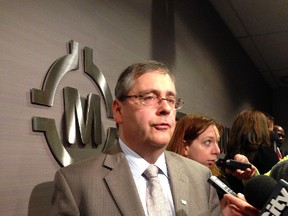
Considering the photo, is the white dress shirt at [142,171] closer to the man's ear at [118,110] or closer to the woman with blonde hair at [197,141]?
the man's ear at [118,110]

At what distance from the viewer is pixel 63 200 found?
118cm

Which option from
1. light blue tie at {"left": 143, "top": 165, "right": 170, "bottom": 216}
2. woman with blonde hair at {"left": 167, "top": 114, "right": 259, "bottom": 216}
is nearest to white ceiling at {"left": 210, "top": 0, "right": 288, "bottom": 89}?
woman with blonde hair at {"left": 167, "top": 114, "right": 259, "bottom": 216}

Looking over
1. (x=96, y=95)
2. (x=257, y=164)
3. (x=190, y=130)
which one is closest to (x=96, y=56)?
(x=96, y=95)

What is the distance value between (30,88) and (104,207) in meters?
0.56

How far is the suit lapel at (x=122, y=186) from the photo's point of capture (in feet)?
3.90

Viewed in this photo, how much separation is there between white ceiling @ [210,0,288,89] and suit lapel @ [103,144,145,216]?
2.69 metres

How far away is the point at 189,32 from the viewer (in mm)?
3102

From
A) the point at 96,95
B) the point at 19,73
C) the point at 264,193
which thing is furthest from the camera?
the point at 96,95

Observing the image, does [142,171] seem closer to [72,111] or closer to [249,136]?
[72,111]

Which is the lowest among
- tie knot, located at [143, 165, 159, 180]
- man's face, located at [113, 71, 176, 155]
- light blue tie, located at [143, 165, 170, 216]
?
light blue tie, located at [143, 165, 170, 216]

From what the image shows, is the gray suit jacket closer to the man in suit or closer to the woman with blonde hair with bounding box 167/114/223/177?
the man in suit

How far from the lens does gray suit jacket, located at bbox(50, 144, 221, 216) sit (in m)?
1.18

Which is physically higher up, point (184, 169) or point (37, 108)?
point (37, 108)

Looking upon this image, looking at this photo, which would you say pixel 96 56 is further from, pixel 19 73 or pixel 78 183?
pixel 78 183
